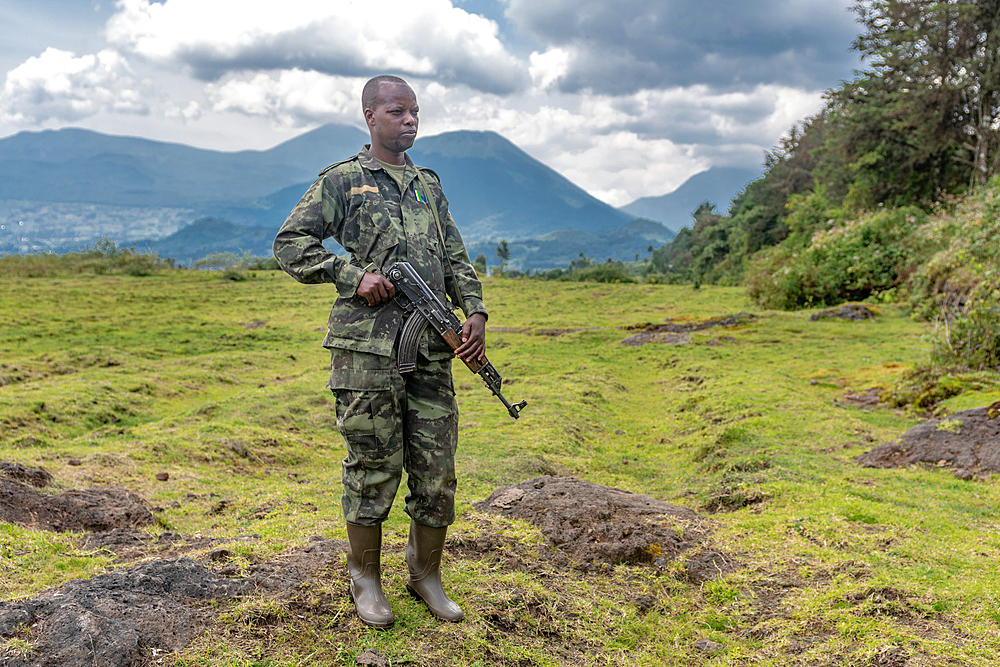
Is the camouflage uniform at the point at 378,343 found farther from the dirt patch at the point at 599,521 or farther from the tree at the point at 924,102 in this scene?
the tree at the point at 924,102

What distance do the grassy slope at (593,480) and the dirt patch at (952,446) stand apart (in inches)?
13.6

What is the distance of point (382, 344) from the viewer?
12.6ft

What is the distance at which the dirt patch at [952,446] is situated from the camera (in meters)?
8.07

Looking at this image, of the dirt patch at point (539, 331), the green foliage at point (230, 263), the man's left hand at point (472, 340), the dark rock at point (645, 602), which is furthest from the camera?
the green foliage at point (230, 263)

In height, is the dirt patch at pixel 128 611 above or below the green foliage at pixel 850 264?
below

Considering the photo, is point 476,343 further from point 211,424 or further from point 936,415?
point 936,415

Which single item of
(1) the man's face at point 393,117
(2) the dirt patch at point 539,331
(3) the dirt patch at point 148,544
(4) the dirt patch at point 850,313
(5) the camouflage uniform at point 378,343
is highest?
(1) the man's face at point 393,117

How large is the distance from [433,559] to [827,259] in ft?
93.4

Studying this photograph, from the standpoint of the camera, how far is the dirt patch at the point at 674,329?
21547 mm

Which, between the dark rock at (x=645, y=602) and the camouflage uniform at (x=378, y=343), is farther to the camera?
the dark rock at (x=645, y=602)

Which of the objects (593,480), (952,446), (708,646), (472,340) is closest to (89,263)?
(593,480)

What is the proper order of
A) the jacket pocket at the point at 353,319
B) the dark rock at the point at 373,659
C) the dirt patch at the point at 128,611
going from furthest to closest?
1. the jacket pocket at the point at 353,319
2. the dark rock at the point at 373,659
3. the dirt patch at the point at 128,611

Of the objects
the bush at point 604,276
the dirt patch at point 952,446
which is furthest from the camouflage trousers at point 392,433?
the bush at point 604,276

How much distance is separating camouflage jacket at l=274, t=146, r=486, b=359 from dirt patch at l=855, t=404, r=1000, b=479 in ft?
22.7
